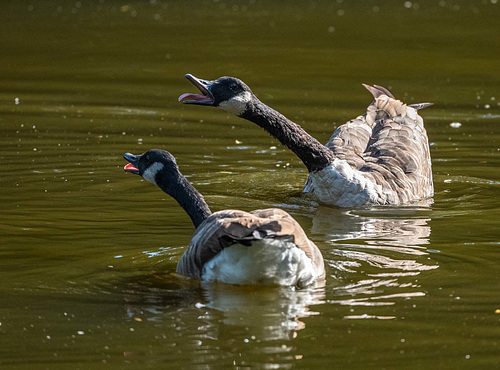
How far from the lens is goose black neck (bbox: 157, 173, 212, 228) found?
29.2ft

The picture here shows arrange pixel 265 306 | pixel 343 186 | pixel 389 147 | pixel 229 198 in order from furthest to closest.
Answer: pixel 389 147
pixel 229 198
pixel 343 186
pixel 265 306

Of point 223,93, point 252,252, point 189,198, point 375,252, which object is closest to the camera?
point 252,252

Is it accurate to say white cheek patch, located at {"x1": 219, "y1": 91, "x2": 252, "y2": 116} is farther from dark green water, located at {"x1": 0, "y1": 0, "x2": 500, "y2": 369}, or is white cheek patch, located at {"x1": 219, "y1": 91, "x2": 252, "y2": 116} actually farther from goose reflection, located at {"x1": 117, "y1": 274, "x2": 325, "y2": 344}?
goose reflection, located at {"x1": 117, "y1": 274, "x2": 325, "y2": 344}

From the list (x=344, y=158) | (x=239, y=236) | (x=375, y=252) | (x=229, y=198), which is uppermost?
(x=344, y=158)

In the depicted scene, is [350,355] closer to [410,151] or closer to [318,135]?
[410,151]

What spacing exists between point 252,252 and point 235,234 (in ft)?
0.75

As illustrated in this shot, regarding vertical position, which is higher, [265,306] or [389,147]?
[389,147]

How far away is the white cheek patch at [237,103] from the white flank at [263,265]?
3.64 meters

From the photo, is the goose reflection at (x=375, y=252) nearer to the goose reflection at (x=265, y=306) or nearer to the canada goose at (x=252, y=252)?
the goose reflection at (x=265, y=306)

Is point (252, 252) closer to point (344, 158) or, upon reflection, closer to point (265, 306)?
point (265, 306)

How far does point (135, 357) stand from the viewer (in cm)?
646

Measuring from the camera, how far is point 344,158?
39.8ft

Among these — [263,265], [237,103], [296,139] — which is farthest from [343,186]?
[263,265]

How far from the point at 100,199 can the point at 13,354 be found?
5.31 m
